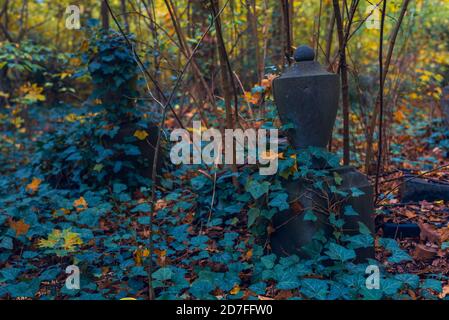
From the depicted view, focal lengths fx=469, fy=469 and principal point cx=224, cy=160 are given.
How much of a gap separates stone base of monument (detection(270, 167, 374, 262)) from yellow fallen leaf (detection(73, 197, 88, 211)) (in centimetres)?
157

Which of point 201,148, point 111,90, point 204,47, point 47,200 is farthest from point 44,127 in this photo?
point 201,148

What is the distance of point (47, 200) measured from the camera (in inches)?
152

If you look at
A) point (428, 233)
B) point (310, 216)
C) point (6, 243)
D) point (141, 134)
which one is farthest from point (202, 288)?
point (141, 134)

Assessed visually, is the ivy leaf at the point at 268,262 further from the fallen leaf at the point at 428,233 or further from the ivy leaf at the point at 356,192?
the fallen leaf at the point at 428,233

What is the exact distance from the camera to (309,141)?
2842mm

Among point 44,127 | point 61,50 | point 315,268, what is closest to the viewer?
point 315,268

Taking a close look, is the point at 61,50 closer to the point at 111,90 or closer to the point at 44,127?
the point at 44,127

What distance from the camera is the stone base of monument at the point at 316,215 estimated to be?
8.86 feet

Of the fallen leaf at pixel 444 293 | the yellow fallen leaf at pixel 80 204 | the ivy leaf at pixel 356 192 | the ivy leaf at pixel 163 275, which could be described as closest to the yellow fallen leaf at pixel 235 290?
the ivy leaf at pixel 163 275

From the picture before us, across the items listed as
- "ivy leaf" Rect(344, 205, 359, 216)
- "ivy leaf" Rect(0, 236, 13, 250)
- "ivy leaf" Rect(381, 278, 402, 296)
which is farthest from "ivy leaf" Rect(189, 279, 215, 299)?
"ivy leaf" Rect(0, 236, 13, 250)

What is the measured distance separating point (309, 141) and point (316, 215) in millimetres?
457

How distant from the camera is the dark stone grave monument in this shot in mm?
2713

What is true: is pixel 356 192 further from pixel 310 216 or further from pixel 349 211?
pixel 310 216
